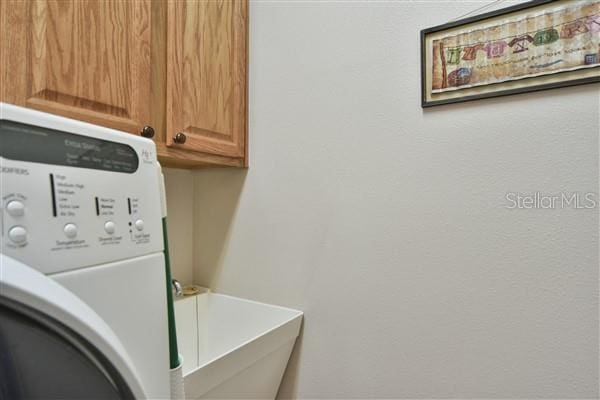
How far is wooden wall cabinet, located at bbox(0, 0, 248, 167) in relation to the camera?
74cm

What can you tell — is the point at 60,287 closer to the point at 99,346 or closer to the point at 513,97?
the point at 99,346

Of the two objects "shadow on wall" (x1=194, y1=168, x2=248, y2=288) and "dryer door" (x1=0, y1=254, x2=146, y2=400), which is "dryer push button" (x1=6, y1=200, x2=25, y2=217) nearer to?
"dryer door" (x1=0, y1=254, x2=146, y2=400)

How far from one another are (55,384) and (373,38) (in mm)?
1160

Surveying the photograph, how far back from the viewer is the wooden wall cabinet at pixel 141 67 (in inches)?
29.2

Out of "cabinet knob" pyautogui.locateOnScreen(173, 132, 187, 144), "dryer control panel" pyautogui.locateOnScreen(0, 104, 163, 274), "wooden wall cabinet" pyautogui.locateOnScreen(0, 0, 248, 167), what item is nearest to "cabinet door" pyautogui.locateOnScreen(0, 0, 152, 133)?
"wooden wall cabinet" pyautogui.locateOnScreen(0, 0, 248, 167)

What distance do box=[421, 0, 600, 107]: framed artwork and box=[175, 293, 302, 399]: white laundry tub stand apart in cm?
91

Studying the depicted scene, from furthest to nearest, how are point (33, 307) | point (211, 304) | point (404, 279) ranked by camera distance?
point (211, 304) < point (404, 279) < point (33, 307)

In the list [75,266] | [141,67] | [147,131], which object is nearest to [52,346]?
[75,266]

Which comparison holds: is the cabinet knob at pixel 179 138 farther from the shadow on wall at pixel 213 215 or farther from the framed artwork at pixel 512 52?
the framed artwork at pixel 512 52

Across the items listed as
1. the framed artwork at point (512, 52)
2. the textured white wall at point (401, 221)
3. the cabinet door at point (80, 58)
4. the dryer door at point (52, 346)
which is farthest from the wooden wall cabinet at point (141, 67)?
the framed artwork at point (512, 52)

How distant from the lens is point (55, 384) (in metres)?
0.40

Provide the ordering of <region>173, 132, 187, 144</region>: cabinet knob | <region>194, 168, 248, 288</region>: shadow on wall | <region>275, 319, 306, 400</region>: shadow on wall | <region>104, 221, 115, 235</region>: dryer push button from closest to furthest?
<region>104, 221, 115, 235</region>: dryer push button, <region>173, 132, 187, 144</region>: cabinet knob, <region>275, 319, 306, 400</region>: shadow on wall, <region>194, 168, 248, 288</region>: shadow on wall

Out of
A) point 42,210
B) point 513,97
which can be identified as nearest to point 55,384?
point 42,210

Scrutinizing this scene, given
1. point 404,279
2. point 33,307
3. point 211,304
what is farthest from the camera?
point 211,304
